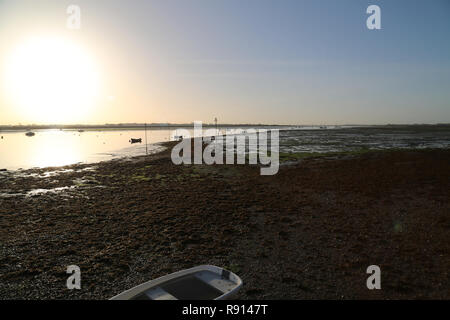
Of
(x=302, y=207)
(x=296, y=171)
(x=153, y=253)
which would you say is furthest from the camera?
(x=296, y=171)

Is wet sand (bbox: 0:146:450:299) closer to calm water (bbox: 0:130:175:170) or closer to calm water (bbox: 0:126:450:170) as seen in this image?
calm water (bbox: 0:130:175:170)

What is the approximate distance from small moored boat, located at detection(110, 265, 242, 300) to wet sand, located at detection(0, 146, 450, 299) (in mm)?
1075

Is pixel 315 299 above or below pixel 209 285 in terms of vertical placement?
below

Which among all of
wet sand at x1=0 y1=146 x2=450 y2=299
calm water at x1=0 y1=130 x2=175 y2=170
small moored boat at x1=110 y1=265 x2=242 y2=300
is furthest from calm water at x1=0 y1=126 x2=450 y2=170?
small moored boat at x1=110 y1=265 x2=242 y2=300

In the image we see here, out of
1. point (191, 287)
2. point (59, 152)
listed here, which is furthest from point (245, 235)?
point (59, 152)

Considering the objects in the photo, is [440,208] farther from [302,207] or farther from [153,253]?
[153,253]

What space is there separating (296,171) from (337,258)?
17.5 meters

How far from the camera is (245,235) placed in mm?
11188

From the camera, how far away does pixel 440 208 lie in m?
13.5

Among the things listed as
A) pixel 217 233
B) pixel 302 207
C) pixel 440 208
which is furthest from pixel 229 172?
pixel 440 208

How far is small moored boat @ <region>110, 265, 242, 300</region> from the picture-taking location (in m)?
6.01

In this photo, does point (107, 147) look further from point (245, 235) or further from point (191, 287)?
point (191, 287)

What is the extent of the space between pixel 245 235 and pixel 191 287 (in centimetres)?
497

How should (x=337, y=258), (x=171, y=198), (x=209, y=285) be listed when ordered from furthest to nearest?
(x=171, y=198), (x=337, y=258), (x=209, y=285)
